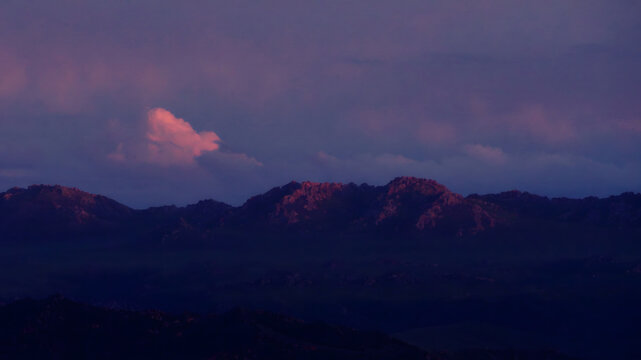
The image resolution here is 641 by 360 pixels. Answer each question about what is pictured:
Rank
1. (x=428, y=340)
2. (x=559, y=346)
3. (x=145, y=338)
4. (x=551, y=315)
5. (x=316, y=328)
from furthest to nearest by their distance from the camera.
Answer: (x=551, y=315)
(x=559, y=346)
(x=428, y=340)
(x=316, y=328)
(x=145, y=338)

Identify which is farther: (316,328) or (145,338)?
(316,328)

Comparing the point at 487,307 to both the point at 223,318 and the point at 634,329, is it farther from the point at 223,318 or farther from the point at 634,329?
the point at 223,318

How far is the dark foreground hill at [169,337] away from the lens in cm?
7562

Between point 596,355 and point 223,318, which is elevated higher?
point 223,318

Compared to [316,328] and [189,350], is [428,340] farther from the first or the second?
[189,350]

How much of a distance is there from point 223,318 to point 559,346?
90.6 m

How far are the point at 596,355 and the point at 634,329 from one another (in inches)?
834

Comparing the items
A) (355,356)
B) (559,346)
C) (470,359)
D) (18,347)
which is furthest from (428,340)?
(18,347)

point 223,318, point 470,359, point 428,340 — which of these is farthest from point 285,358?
point 428,340

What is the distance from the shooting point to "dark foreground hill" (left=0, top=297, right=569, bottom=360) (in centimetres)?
7562

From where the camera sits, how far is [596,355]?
5871 inches

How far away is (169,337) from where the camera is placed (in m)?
79.6

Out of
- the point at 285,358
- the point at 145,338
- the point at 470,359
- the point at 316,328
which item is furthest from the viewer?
the point at 470,359

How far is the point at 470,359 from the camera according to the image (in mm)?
100375
